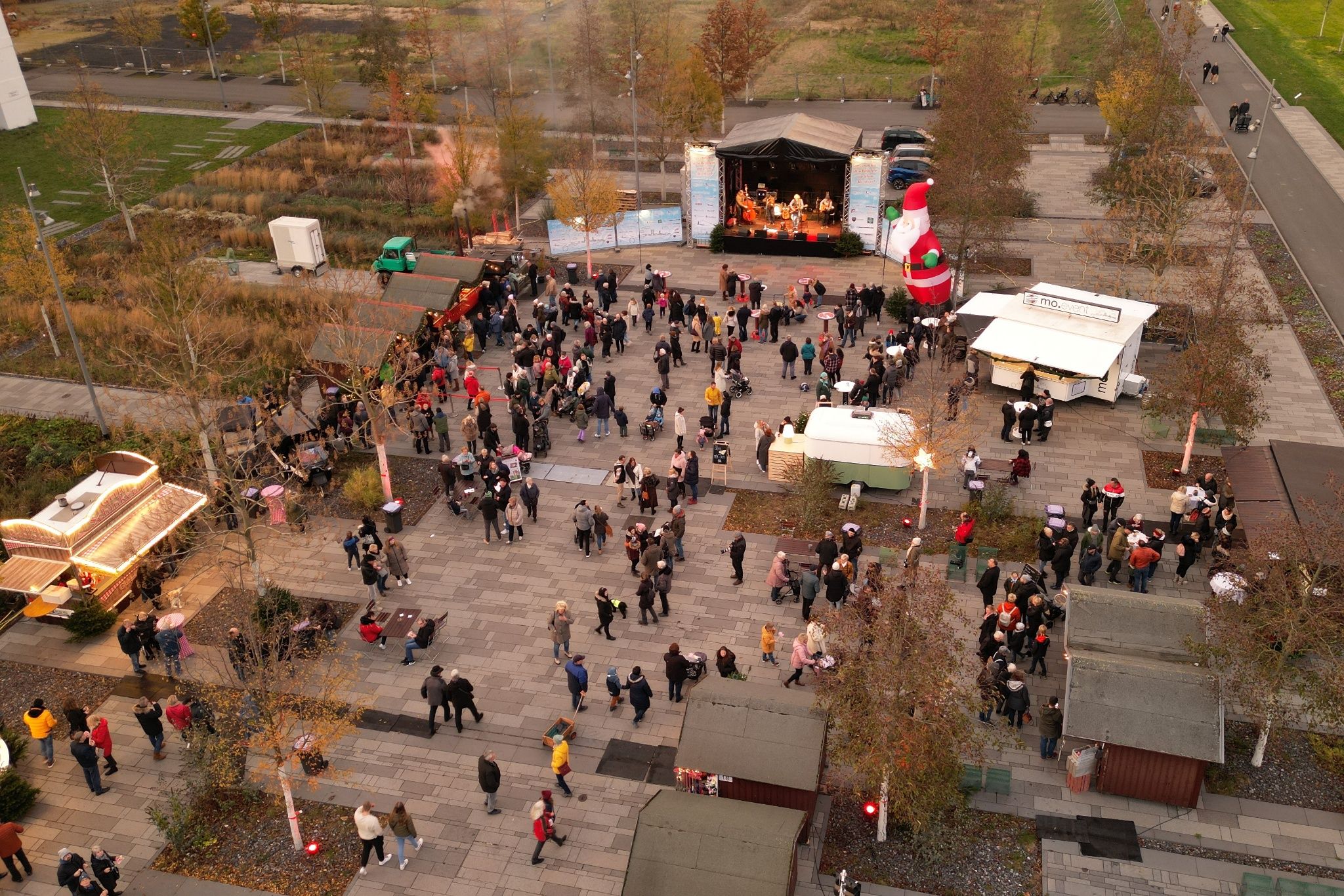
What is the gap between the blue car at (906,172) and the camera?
4356 cm

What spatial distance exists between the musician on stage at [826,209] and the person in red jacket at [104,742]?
89.5 ft

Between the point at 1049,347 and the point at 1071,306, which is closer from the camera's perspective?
the point at 1049,347

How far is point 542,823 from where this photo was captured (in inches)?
631

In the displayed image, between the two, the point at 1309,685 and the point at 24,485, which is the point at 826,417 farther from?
the point at 24,485

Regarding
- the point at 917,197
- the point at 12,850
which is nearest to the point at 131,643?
the point at 12,850

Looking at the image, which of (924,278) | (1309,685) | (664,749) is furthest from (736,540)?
(924,278)

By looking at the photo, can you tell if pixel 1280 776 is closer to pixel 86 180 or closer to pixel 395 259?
pixel 395 259

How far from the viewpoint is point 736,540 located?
70.2ft

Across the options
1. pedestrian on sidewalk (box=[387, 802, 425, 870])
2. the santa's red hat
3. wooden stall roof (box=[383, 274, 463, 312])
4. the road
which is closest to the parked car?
the road

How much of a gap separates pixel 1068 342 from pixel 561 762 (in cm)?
1745

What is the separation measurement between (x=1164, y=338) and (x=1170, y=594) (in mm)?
12251

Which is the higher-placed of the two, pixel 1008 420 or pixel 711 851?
pixel 711 851

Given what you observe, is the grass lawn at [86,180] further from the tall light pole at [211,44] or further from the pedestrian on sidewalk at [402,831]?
the pedestrian on sidewalk at [402,831]

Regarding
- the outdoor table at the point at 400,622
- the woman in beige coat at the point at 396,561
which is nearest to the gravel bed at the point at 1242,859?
the outdoor table at the point at 400,622
